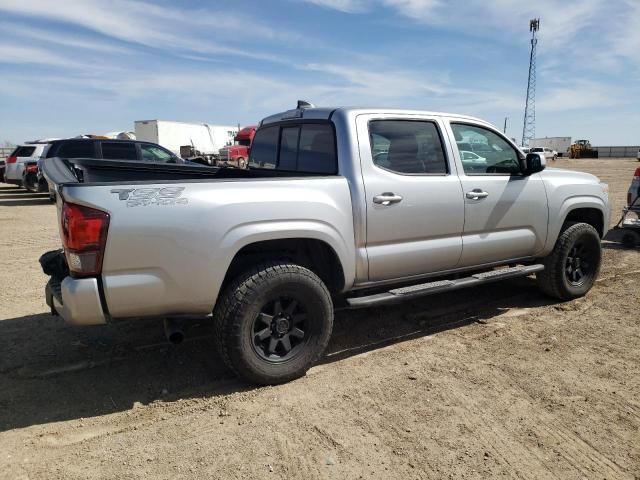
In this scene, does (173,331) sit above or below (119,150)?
below

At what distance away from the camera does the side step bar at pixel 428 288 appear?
3.85 m

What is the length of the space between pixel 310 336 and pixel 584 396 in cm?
191

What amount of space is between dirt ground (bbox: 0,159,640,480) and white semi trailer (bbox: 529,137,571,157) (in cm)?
6945

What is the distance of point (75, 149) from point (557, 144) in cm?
6852

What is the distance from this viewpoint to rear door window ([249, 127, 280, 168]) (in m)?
→ 4.87

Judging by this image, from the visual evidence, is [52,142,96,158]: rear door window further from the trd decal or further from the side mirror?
the side mirror

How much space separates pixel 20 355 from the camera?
4.05 meters

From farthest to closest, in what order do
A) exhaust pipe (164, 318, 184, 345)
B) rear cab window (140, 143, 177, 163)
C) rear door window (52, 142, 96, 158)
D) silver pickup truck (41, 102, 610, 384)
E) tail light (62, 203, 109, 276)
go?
rear cab window (140, 143, 177, 163) → rear door window (52, 142, 96, 158) → exhaust pipe (164, 318, 184, 345) → silver pickup truck (41, 102, 610, 384) → tail light (62, 203, 109, 276)

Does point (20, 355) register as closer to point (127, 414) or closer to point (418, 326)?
point (127, 414)

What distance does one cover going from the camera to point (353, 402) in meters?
3.33

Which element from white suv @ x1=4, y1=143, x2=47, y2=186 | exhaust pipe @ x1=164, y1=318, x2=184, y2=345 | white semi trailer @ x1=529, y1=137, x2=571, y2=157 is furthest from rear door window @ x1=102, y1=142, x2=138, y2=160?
white semi trailer @ x1=529, y1=137, x2=571, y2=157

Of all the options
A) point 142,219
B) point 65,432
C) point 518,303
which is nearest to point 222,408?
point 65,432

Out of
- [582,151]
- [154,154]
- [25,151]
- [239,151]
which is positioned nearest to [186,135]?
[239,151]

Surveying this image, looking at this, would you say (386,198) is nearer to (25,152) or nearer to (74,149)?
(74,149)
